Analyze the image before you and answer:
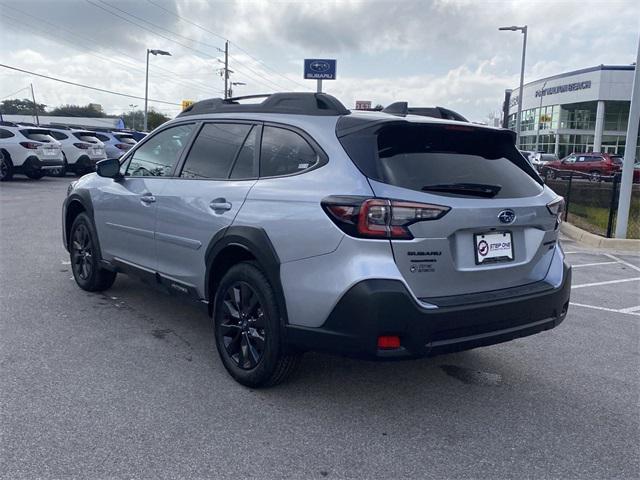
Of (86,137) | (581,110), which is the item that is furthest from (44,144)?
(581,110)

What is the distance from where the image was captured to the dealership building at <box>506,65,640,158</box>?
51.5 m

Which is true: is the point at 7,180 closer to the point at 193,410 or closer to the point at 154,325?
the point at 154,325

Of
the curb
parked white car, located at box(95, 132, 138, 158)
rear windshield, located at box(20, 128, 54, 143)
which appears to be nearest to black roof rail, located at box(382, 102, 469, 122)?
the curb

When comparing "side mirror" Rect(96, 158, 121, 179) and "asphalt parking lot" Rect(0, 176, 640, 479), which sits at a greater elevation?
"side mirror" Rect(96, 158, 121, 179)

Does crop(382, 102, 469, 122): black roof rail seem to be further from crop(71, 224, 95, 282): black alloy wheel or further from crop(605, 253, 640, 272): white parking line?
crop(605, 253, 640, 272): white parking line

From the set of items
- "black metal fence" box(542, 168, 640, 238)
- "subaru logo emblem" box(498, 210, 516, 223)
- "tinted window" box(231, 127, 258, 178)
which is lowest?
"black metal fence" box(542, 168, 640, 238)

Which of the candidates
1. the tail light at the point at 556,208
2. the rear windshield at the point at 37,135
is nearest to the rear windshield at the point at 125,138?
the rear windshield at the point at 37,135

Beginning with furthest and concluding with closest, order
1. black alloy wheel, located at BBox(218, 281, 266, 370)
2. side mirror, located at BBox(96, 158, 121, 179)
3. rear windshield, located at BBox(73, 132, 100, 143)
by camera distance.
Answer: rear windshield, located at BBox(73, 132, 100, 143) → side mirror, located at BBox(96, 158, 121, 179) → black alloy wheel, located at BBox(218, 281, 266, 370)

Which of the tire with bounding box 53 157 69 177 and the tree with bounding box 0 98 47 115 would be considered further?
the tree with bounding box 0 98 47 115

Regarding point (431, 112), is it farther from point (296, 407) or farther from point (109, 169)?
point (109, 169)

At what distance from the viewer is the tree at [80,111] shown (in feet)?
344

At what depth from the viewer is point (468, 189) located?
11.0 feet

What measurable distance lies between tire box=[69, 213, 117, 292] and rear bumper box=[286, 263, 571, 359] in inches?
120

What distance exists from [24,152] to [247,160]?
52.8ft
